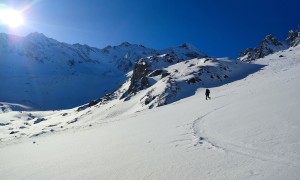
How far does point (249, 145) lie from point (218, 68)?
49288mm

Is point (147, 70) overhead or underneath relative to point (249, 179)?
overhead

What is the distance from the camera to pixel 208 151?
9.00 metres

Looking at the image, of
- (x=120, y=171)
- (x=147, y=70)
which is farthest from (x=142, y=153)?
(x=147, y=70)

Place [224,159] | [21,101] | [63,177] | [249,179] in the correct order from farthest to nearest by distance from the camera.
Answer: [21,101] → [63,177] → [224,159] → [249,179]

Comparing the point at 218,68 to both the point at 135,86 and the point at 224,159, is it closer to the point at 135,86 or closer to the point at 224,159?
the point at 135,86

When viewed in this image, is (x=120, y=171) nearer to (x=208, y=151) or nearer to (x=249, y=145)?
(x=208, y=151)

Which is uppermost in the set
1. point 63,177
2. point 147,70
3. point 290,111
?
point 147,70

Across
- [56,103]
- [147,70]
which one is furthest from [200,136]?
[56,103]

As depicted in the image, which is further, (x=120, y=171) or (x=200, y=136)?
(x=200, y=136)

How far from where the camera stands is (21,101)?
188 metres

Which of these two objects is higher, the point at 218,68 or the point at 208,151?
the point at 218,68

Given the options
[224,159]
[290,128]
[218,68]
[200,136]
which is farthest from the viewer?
[218,68]

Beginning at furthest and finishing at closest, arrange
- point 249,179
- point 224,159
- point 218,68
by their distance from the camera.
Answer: point 218,68 → point 224,159 → point 249,179

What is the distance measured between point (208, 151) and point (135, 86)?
5864 centimetres
